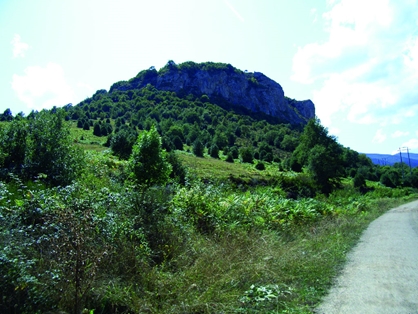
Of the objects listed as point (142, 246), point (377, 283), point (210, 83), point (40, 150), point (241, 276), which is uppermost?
point (210, 83)

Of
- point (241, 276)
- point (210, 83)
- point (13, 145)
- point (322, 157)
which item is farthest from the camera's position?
point (210, 83)

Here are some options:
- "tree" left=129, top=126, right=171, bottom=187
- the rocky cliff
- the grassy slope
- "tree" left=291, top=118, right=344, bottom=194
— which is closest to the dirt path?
the grassy slope

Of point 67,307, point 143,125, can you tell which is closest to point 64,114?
point 67,307

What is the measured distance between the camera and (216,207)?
7.91 meters

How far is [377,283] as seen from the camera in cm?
495

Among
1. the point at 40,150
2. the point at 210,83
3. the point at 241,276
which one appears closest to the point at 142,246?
the point at 241,276

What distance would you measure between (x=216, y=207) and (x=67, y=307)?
15.7 ft

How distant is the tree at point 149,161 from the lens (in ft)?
66.2

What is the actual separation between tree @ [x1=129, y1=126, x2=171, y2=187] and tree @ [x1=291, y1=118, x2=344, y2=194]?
33619mm

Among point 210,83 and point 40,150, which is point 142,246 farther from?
point 210,83

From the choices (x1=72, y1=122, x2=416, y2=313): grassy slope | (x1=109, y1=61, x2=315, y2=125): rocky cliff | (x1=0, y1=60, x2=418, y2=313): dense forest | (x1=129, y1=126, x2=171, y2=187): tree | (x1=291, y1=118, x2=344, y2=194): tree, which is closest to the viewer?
(x1=0, y1=60, x2=418, y2=313): dense forest

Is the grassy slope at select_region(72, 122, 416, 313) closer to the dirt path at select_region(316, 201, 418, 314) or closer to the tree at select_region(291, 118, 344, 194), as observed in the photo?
the dirt path at select_region(316, 201, 418, 314)

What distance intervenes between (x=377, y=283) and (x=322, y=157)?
4973 centimetres

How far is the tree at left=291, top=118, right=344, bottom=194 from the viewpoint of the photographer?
170 ft
